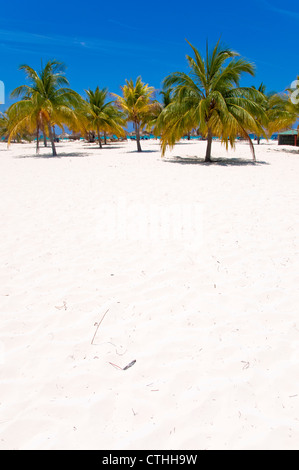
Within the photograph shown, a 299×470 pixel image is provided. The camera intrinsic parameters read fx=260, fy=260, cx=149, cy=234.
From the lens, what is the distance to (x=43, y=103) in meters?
15.3

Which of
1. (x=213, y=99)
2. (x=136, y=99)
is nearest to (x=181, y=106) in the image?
(x=213, y=99)

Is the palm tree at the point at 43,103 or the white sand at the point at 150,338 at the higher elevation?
the palm tree at the point at 43,103

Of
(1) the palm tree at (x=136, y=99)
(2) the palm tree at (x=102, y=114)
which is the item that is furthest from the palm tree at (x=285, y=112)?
(2) the palm tree at (x=102, y=114)

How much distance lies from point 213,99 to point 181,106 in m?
1.53

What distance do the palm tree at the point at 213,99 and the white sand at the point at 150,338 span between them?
852 centimetres

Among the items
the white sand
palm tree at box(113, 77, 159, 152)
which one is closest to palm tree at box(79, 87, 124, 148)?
palm tree at box(113, 77, 159, 152)

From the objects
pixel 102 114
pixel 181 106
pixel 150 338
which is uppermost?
pixel 102 114

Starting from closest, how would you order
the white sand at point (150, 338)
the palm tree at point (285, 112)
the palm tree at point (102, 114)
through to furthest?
the white sand at point (150, 338) < the palm tree at point (285, 112) < the palm tree at point (102, 114)

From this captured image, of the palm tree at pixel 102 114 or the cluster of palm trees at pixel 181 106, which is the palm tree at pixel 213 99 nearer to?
the cluster of palm trees at pixel 181 106

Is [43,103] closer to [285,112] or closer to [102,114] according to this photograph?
[102,114]

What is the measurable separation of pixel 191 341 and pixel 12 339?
1.50 metres

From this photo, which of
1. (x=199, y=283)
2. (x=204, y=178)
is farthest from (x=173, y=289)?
(x=204, y=178)

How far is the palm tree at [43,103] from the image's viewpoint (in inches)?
599
